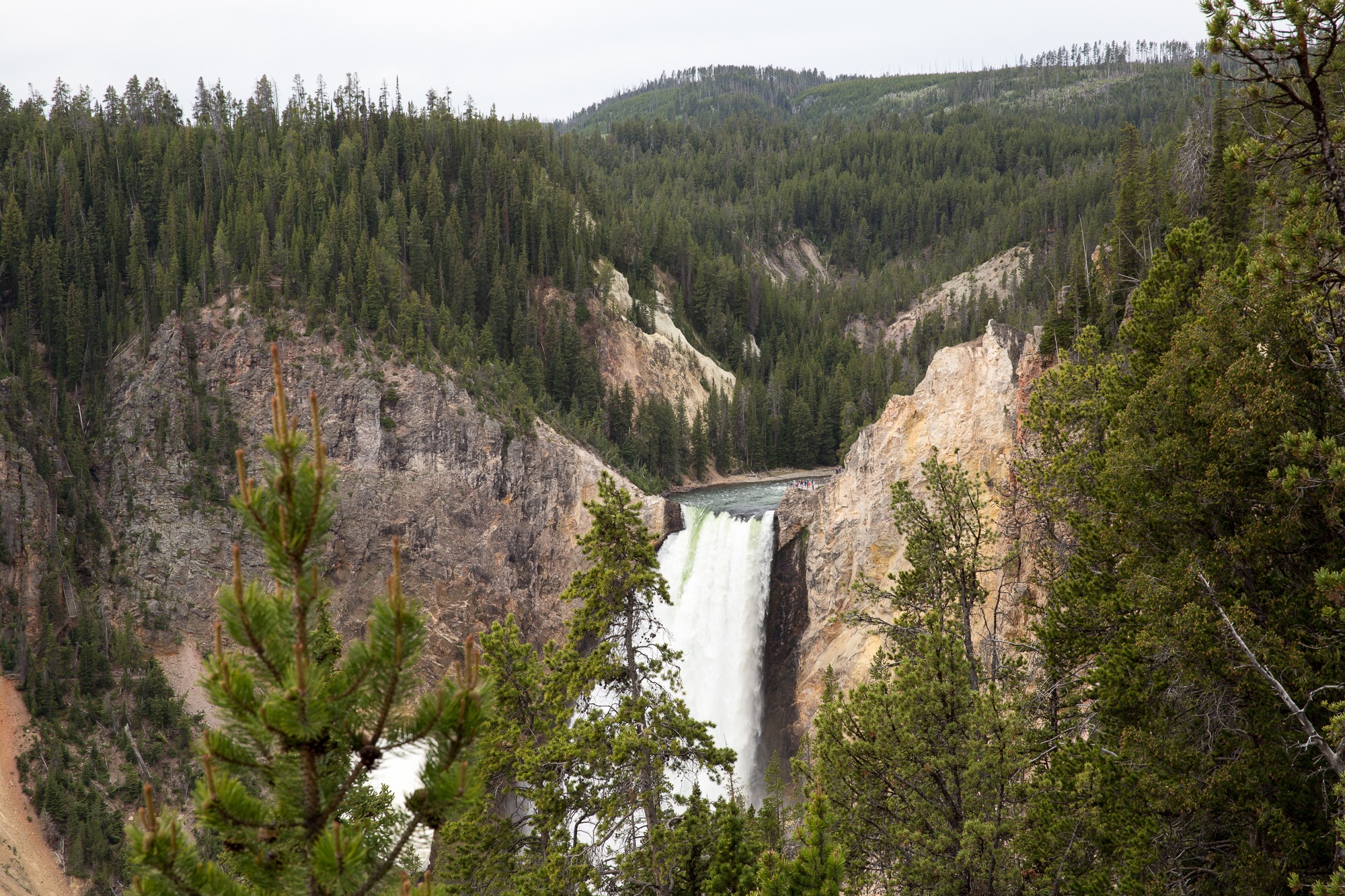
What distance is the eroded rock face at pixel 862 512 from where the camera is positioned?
120 ft

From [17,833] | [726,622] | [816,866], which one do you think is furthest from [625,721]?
[17,833]

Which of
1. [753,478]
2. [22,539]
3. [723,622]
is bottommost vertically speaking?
[753,478]

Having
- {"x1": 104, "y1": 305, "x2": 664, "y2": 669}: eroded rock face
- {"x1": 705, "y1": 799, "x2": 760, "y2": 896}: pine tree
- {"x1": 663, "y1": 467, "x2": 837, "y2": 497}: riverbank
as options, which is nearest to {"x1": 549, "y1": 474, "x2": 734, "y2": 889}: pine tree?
{"x1": 705, "y1": 799, "x2": 760, "y2": 896}: pine tree

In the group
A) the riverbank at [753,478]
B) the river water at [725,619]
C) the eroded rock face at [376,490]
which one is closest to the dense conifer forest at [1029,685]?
the river water at [725,619]

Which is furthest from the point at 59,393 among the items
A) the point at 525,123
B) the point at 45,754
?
the point at 525,123

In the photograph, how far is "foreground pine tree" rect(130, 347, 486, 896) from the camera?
692 centimetres

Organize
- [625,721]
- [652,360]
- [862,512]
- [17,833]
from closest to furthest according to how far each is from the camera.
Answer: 1. [625,721]
2. [862,512]
3. [17,833]
4. [652,360]

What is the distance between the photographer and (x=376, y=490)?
64938 millimetres

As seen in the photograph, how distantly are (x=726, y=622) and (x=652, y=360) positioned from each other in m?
53.2

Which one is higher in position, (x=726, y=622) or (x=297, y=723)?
(x=297, y=723)

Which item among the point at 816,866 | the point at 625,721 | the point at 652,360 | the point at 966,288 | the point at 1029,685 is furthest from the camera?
the point at 966,288

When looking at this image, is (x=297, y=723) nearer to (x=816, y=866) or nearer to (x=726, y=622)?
(x=816, y=866)

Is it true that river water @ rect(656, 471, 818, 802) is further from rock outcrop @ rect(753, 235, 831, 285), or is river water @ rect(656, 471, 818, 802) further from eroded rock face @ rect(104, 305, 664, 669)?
rock outcrop @ rect(753, 235, 831, 285)

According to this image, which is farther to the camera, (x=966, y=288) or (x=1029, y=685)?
(x=966, y=288)
